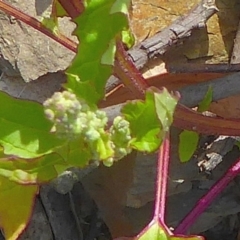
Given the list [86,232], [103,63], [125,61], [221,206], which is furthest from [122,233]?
[103,63]

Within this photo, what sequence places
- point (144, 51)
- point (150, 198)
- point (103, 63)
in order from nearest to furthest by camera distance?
1. point (103, 63)
2. point (144, 51)
3. point (150, 198)

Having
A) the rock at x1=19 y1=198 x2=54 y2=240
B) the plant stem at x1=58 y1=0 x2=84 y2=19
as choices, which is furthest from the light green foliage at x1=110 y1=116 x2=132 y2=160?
the rock at x1=19 y1=198 x2=54 y2=240

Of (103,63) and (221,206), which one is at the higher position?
(103,63)

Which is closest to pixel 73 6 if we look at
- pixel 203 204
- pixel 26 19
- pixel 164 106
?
pixel 26 19

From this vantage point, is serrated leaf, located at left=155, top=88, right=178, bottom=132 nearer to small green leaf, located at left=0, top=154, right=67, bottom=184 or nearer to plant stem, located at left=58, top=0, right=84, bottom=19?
small green leaf, located at left=0, top=154, right=67, bottom=184

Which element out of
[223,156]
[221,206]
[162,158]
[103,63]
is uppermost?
[103,63]

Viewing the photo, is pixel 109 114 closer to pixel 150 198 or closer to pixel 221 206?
pixel 150 198

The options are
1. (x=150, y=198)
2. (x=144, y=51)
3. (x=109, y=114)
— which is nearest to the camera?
(x=109, y=114)
